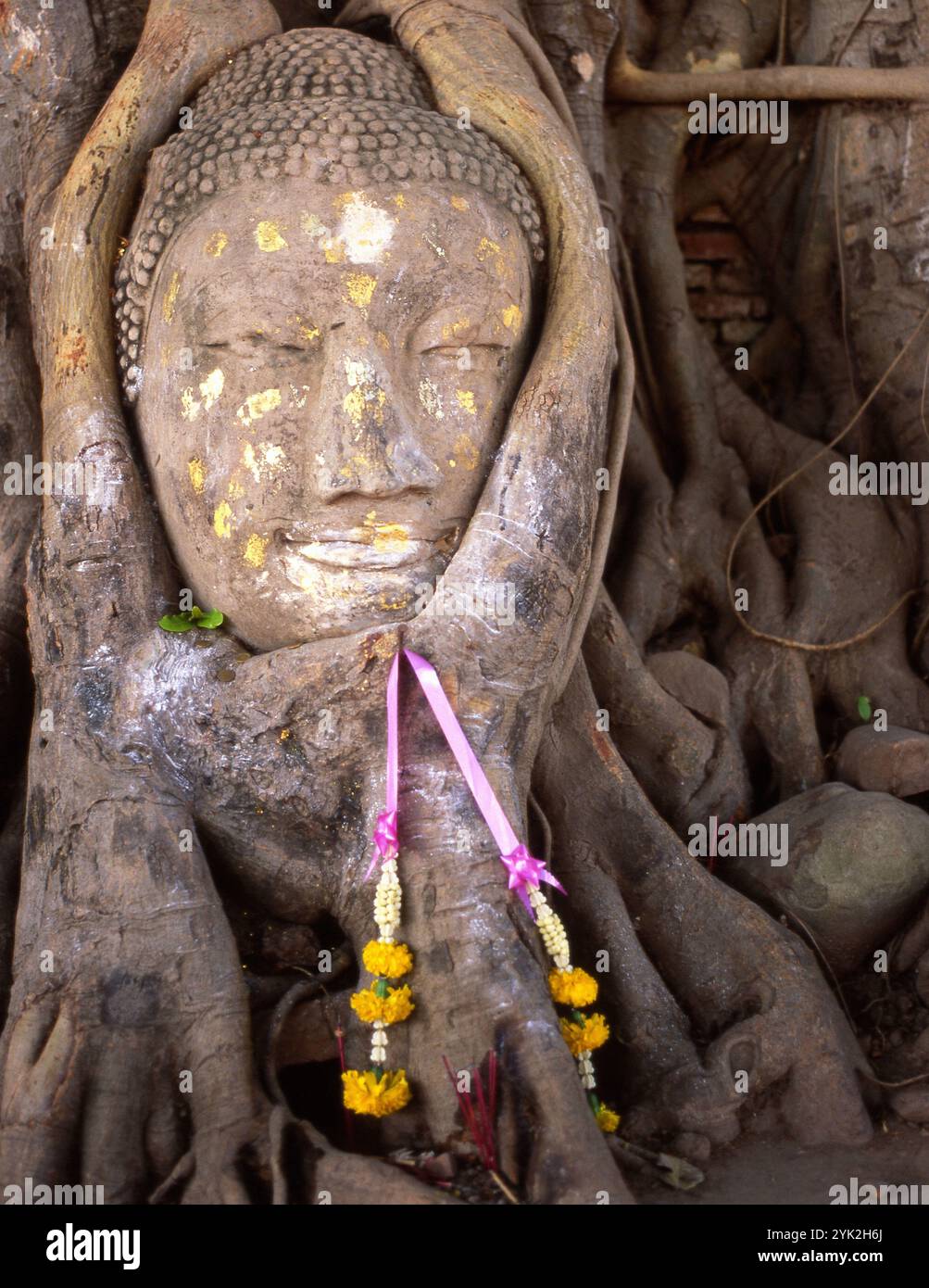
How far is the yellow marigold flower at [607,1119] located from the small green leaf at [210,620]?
1.26 m

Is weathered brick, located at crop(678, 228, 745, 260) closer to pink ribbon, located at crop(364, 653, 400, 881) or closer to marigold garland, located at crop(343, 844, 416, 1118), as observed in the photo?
pink ribbon, located at crop(364, 653, 400, 881)

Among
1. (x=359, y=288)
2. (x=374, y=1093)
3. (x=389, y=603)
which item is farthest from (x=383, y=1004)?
(x=359, y=288)

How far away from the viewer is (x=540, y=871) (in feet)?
8.52

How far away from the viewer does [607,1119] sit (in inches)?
101

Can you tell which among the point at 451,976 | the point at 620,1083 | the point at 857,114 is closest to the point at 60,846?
the point at 451,976

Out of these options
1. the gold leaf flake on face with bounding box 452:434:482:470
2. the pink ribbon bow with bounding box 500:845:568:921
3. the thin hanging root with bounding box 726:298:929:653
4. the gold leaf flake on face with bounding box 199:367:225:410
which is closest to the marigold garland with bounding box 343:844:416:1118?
the pink ribbon bow with bounding box 500:845:568:921

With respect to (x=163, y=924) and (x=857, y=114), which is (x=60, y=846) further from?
(x=857, y=114)

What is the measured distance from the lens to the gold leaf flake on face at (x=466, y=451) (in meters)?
2.86

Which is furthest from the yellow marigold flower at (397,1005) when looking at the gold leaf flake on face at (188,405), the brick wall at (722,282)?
the brick wall at (722,282)

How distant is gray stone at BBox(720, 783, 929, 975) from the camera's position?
3080 millimetres

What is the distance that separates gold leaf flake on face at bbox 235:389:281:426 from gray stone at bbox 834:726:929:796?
5.91 feet

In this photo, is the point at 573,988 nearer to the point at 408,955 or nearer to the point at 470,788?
the point at 408,955

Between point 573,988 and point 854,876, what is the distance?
859 mm

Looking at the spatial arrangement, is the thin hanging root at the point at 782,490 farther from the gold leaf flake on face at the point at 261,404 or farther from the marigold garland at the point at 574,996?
the gold leaf flake on face at the point at 261,404
